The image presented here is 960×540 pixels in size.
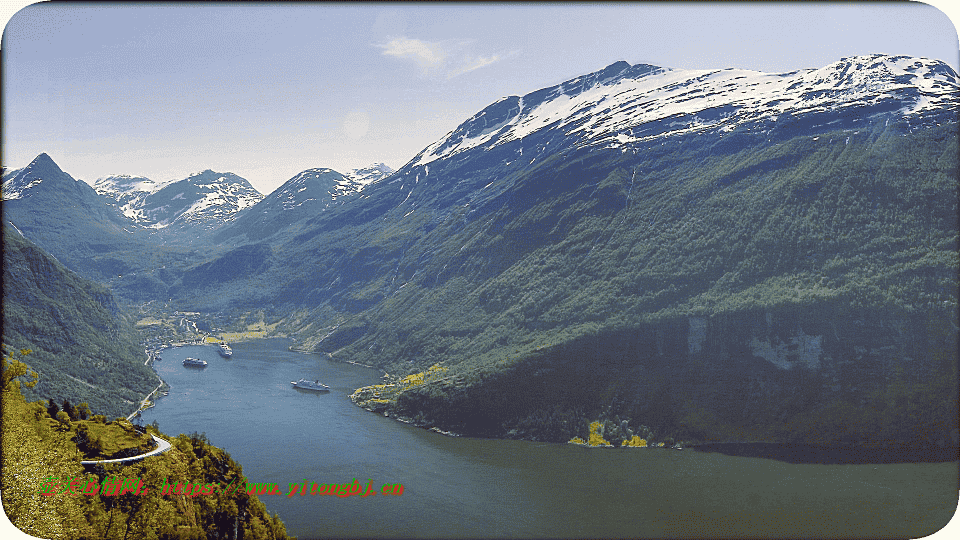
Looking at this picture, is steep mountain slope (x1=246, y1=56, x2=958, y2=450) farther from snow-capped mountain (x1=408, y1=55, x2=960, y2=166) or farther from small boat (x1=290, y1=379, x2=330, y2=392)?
small boat (x1=290, y1=379, x2=330, y2=392)

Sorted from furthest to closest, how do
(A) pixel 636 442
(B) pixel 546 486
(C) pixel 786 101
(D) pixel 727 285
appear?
(C) pixel 786 101, (D) pixel 727 285, (A) pixel 636 442, (B) pixel 546 486

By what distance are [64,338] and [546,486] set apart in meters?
108

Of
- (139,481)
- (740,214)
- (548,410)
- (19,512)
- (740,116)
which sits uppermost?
(19,512)

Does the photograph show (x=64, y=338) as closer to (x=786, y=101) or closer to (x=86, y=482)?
(x=86, y=482)

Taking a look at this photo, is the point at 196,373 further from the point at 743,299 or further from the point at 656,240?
the point at 743,299

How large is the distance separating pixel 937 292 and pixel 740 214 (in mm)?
40583

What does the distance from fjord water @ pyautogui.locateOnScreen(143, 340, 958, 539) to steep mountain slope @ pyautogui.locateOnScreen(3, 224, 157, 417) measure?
14.1 metres

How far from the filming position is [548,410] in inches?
3602

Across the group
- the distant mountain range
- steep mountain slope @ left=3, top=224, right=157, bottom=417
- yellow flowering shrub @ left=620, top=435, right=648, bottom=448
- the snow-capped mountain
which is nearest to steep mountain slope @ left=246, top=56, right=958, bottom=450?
the distant mountain range

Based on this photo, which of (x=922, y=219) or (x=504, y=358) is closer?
(x=922, y=219)

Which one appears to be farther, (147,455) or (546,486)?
(546,486)

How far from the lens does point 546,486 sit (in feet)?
226

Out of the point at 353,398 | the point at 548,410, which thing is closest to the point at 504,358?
the point at 548,410

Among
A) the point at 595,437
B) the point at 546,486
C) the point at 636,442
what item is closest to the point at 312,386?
the point at 595,437
